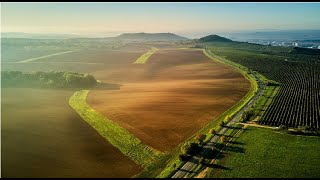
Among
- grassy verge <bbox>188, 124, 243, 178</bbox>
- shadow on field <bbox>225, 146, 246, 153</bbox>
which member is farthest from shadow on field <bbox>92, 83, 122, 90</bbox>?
shadow on field <bbox>225, 146, 246, 153</bbox>

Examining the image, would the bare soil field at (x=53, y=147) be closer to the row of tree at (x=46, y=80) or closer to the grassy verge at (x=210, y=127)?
the grassy verge at (x=210, y=127)

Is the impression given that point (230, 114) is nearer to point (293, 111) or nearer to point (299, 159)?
point (293, 111)

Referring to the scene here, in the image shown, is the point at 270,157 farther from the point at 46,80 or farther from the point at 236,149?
the point at 46,80

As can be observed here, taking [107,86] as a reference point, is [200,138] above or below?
below

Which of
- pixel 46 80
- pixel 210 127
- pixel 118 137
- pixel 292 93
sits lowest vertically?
pixel 210 127

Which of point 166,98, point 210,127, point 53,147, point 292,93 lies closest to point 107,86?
point 166,98

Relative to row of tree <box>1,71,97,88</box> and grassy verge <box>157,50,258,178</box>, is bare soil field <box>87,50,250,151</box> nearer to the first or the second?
grassy verge <box>157,50,258,178</box>

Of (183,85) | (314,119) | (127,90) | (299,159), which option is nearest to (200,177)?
(299,159)
